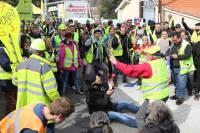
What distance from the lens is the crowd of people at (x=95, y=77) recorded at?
5.08 meters

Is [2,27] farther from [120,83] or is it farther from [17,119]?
[120,83]

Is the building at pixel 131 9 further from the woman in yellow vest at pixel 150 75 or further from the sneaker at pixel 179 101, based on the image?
the woman in yellow vest at pixel 150 75

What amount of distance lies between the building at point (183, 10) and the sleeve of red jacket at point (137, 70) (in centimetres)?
2521

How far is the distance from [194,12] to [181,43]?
24652mm

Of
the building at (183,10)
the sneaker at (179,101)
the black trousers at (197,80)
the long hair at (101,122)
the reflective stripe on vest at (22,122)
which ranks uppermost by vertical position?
the building at (183,10)

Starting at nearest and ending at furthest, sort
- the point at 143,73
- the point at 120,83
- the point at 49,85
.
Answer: the point at 49,85
the point at 143,73
the point at 120,83

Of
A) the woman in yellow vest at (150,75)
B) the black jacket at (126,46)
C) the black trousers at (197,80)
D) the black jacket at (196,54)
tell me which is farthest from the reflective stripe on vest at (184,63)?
the woman in yellow vest at (150,75)

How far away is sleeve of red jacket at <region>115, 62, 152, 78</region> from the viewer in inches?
276

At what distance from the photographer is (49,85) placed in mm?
6582

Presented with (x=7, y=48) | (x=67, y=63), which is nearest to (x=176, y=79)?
(x=67, y=63)

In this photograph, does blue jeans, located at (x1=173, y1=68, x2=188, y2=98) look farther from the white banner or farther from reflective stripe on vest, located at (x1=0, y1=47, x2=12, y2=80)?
the white banner

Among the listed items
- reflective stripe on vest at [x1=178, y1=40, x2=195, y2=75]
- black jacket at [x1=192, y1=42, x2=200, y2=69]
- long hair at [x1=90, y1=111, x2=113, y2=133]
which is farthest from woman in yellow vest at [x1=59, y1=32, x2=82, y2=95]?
long hair at [x1=90, y1=111, x2=113, y2=133]

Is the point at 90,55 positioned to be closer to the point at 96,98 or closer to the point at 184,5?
the point at 96,98

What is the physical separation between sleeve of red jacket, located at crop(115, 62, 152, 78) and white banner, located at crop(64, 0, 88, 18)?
31.3 meters
